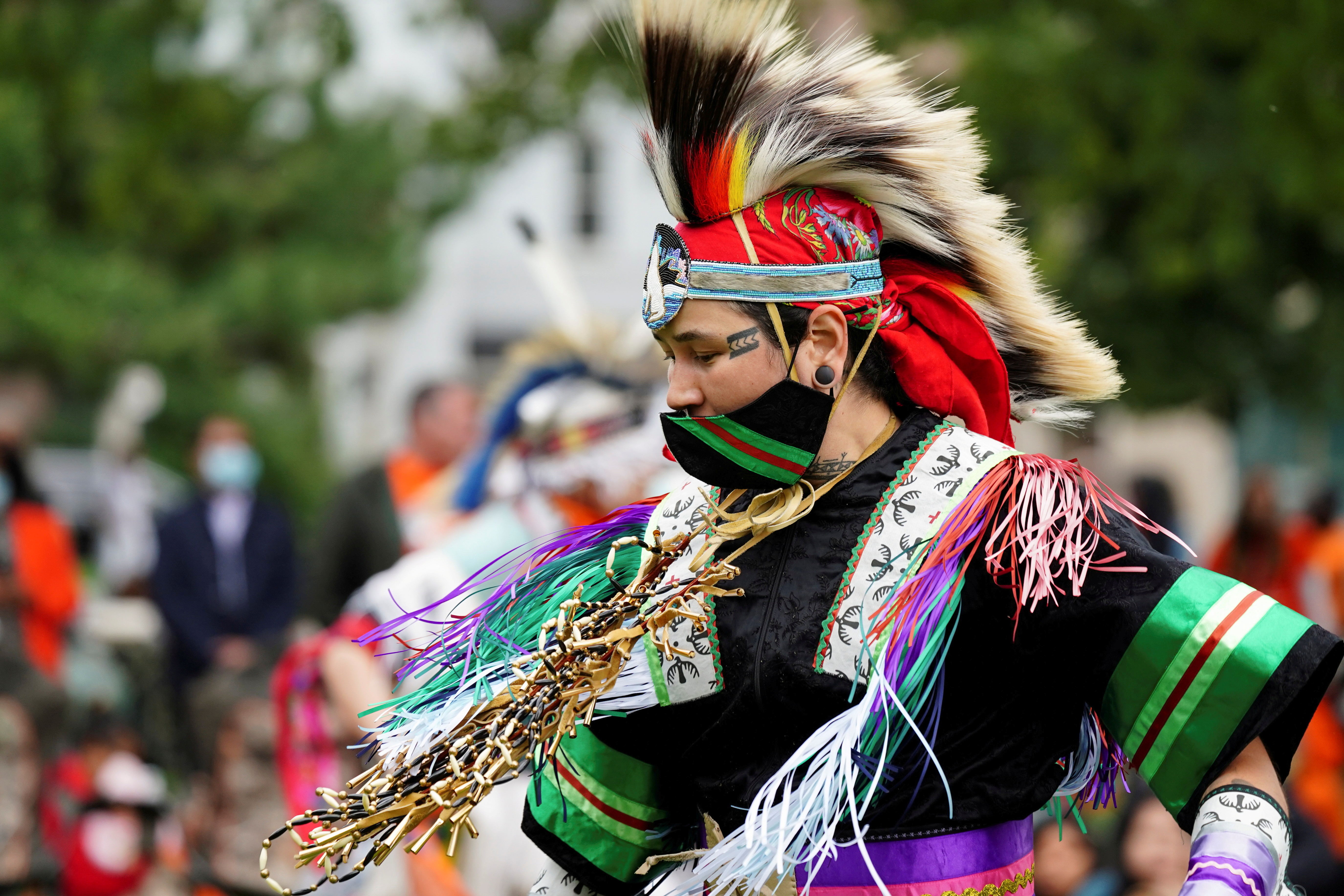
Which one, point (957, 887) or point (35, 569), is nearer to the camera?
point (957, 887)

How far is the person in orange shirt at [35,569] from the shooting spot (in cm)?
761

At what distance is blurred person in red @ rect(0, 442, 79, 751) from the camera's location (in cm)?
701

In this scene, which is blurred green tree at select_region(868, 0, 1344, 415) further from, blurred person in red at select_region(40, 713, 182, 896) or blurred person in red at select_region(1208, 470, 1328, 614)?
blurred person in red at select_region(40, 713, 182, 896)

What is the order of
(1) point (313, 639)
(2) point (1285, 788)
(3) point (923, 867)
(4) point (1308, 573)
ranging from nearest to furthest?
(3) point (923, 867) → (1) point (313, 639) → (2) point (1285, 788) → (4) point (1308, 573)

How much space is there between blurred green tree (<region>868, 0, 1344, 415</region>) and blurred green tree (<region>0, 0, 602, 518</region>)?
8.11 ft

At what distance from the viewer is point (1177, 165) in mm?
7523

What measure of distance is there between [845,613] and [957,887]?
0.38 m

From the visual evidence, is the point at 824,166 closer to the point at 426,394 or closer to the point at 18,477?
the point at 426,394

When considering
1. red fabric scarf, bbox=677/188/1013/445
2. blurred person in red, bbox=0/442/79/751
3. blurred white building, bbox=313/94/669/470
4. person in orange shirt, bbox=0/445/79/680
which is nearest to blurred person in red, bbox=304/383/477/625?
blurred person in red, bbox=0/442/79/751

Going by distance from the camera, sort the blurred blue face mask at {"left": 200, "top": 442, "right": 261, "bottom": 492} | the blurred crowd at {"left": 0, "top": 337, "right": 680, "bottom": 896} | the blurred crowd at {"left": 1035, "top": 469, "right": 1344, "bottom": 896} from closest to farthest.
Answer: the blurred crowd at {"left": 0, "top": 337, "right": 680, "bottom": 896} → the blurred crowd at {"left": 1035, "top": 469, "right": 1344, "bottom": 896} → the blurred blue face mask at {"left": 200, "top": 442, "right": 261, "bottom": 492}

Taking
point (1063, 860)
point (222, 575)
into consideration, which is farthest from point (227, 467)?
point (1063, 860)

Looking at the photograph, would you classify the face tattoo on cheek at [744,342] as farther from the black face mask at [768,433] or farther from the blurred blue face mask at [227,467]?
the blurred blue face mask at [227,467]

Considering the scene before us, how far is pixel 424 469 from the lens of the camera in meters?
7.19

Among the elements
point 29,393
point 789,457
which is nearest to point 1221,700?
point 789,457
